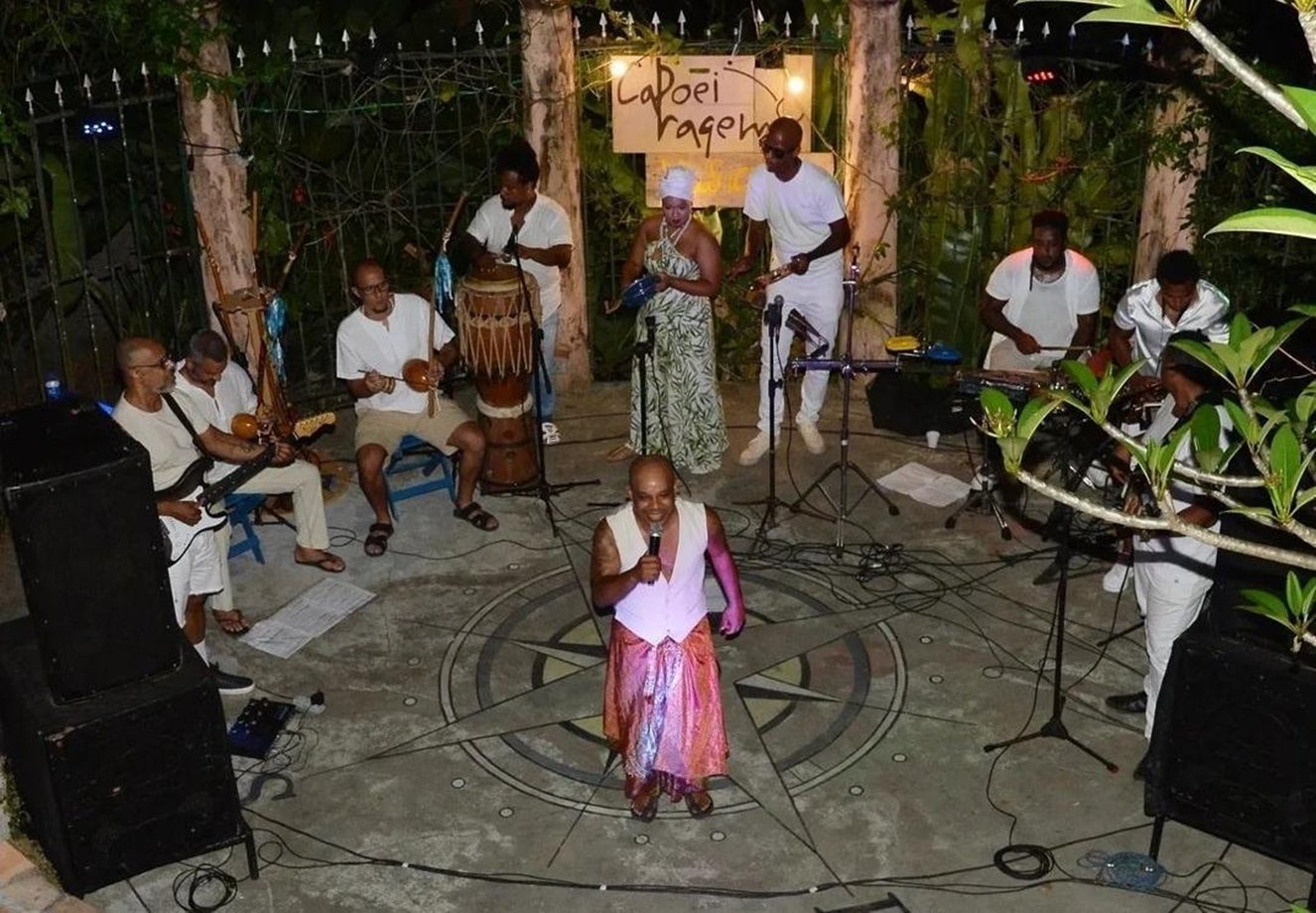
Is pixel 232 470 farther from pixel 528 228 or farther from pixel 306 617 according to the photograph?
pixel 528 228

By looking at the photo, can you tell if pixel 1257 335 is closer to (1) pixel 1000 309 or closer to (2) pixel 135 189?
(1) pixel 1000 309

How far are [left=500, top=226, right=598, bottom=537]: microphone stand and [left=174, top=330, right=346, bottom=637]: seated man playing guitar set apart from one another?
1.13 metres

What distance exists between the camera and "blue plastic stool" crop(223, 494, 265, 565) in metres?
7.92

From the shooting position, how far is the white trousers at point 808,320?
8.91 meters

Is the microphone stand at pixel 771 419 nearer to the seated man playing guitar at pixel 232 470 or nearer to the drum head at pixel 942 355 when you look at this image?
the drum head at pixel 942 355

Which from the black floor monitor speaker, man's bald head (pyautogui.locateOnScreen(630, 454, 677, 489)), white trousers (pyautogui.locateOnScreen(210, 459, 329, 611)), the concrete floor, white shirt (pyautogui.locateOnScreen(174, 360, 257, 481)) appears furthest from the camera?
the black floor monitor speaker

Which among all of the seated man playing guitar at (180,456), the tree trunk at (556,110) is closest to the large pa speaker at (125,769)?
the seated man playing guitar at (180,456)

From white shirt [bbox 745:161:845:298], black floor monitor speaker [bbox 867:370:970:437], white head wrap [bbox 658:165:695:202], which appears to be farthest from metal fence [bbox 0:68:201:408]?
black floor monitor speaker [bbox 867:370:970:437]

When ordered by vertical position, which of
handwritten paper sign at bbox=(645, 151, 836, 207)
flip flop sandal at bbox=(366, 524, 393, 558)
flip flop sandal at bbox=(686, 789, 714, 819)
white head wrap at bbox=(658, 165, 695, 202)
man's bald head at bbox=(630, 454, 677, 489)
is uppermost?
white head wrap at bbox=(658, 165, 695, 202)

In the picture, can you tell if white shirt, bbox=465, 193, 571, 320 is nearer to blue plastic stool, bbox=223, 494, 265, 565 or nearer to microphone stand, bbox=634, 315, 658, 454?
microphone stand, bbox=634, 315, 658, 454

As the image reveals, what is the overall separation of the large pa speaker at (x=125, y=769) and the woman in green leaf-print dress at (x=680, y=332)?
338 cm

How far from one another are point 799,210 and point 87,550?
4.73 metres

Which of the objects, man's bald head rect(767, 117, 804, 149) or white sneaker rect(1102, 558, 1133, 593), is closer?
white sneaker rect(1102, 558, 1133, 593)

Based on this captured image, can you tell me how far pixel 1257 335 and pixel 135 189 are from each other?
8874mm
